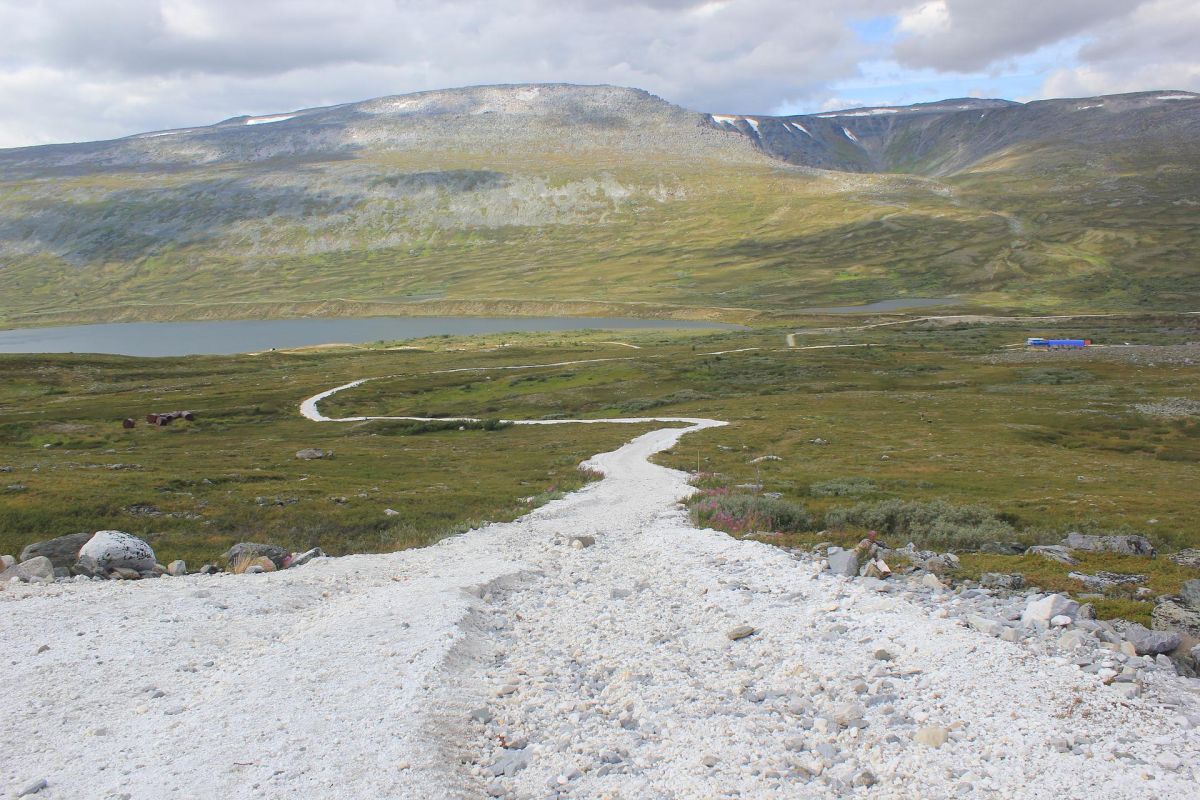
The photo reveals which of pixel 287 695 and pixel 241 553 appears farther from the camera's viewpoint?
pixel 241 553

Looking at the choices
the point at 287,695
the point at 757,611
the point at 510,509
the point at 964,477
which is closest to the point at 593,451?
the point at 510,509

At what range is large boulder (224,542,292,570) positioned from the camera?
82.7 feet

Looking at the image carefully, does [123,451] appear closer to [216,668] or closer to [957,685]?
[216,668]

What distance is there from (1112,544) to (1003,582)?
8.27m

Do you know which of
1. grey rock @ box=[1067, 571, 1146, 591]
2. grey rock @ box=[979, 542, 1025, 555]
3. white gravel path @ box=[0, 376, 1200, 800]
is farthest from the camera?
grey rock @ box=[979, 542, 1025, 555]

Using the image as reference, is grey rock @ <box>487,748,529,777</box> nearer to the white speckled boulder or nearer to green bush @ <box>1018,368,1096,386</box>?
the white speckled boulder

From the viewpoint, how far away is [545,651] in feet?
56.6

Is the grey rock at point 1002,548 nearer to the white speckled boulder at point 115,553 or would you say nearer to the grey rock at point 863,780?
the grey rock at point 863,780

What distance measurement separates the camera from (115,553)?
923 inches

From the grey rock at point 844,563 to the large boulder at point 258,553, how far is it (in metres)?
17.6

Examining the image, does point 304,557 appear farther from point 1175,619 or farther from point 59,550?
point 1175,619

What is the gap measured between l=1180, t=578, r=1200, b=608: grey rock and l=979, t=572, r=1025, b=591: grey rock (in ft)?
10.3

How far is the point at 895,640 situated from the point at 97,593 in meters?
20.4

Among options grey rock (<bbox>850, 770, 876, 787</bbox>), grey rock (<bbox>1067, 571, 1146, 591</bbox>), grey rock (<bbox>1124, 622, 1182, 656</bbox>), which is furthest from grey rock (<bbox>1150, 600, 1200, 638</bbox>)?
grey rock (<bbox>850, 770, 876, 787</bbox>)
